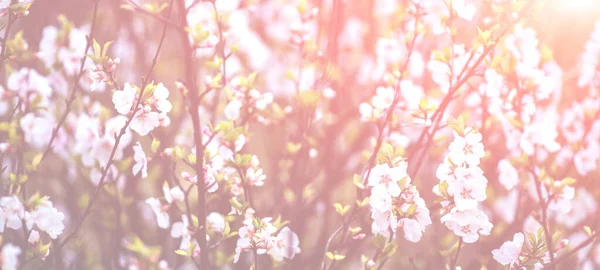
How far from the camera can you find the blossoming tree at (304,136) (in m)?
2.02

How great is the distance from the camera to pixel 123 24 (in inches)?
164

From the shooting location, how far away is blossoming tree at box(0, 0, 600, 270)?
2023 millimetres

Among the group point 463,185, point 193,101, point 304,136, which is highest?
point 304,136

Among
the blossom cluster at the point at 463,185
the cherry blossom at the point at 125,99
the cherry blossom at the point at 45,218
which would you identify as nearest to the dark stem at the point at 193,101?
the cherry blossom at the point at 125,99

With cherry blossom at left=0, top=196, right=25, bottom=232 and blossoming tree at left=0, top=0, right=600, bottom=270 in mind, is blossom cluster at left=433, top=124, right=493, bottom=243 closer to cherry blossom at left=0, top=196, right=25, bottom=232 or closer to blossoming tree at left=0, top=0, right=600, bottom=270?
blossoming tree at left=0, top=0, right=600, bottom=270

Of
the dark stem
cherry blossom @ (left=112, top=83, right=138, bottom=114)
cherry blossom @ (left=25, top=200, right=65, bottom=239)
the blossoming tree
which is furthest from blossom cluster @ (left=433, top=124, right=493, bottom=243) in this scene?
cherry blossom @ (left=25, top=200, right=65, bottom=239)

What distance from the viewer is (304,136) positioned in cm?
271

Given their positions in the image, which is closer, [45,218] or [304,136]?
[45,218]

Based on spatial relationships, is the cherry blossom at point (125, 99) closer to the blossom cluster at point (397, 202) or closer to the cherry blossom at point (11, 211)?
the cherry blossom at point (11, 211)

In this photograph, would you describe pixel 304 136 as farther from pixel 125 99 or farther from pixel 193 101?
pixel 125 99

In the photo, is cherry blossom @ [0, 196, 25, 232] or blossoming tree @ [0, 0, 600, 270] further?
blossoming tree @ [0, 0, 600, 270]

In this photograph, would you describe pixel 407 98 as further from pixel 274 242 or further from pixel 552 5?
pixel 552 5

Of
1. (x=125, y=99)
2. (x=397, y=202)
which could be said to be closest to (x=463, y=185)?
(x=397, y=202)

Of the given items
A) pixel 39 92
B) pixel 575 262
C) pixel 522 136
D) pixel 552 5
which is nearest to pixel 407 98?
pixel 522 136
